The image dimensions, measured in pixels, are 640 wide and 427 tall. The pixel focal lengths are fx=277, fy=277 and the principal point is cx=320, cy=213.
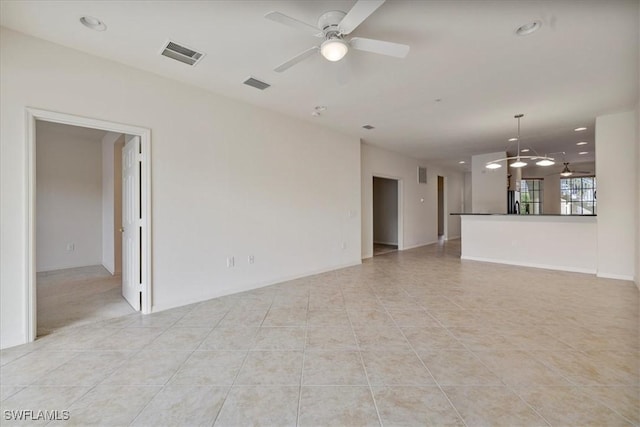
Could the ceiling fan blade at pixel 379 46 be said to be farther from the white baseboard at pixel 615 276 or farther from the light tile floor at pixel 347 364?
the white baseboard at pixel 615 276

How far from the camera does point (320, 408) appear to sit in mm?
1724

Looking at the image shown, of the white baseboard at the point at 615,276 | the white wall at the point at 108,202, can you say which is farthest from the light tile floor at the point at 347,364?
the white wall at the point at 108,202

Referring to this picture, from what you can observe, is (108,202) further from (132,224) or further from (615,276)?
(615,276)

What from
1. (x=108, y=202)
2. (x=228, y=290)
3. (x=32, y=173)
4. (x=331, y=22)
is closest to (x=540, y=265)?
(x=228, y=290)

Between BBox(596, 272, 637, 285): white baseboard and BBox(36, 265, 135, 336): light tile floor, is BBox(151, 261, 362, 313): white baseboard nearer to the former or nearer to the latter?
BBox(36, 265, 135, 336): light tile floor

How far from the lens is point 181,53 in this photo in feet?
9.27

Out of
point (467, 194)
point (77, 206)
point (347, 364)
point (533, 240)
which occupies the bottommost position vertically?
point (347, 364)

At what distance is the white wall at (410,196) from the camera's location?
6715 mm

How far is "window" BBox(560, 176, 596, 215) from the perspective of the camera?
10711 mm

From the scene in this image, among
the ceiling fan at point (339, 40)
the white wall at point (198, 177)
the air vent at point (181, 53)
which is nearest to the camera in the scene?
the ceiling fan at point (339, 40)

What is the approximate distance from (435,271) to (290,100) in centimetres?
409

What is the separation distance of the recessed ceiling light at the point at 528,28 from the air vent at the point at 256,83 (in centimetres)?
264

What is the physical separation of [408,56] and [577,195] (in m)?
12.3

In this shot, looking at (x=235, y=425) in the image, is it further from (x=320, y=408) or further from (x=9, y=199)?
(x=9, y=199)
